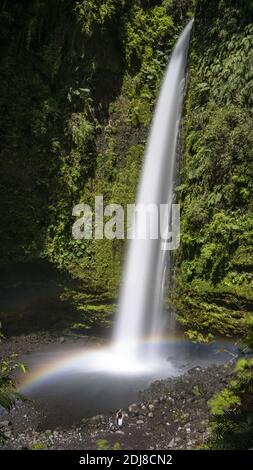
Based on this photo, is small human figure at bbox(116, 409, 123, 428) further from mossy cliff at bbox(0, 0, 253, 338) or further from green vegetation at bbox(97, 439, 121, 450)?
mossy cliff at bbox(0, 0, 253, 338)

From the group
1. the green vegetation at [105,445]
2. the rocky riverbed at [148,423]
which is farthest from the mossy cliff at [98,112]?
the green vegetation at [105,445]

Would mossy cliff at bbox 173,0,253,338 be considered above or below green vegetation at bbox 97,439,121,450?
above

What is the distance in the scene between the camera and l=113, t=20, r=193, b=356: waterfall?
11297mm

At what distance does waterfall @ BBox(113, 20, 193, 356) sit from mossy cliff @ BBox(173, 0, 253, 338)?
621 millimetres

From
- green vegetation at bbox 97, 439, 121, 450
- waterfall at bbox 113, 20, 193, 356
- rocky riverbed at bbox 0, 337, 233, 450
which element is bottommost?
green vegetation at bbox 97, 439, 121, 450

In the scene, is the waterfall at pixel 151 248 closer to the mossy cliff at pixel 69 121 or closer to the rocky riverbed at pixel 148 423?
the mossy cliff at pixel 69 121

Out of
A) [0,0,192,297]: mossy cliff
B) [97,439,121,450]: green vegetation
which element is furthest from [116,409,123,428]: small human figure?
[0,0,192,297]: mossy cliff

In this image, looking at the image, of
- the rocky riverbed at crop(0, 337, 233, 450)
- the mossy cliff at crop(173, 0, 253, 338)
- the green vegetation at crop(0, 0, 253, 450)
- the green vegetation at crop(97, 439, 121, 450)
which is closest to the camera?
the green vegetation at crop(97, 439, 121, 450)

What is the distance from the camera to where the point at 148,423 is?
7695 millimetres

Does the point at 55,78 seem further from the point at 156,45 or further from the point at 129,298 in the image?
the point at 129,298

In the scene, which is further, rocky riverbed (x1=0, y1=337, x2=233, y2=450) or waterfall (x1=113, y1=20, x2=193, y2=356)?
waterfall (x1=113, y1=20, x2=193, y2=356)

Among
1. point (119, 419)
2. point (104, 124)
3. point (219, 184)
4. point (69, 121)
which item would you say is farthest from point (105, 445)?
point (104, 124)

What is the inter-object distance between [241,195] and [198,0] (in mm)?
6093

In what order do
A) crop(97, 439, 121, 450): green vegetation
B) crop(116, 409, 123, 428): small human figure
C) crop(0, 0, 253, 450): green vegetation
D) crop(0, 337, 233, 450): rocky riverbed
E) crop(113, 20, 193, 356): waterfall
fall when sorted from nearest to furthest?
→ crop(97, 439, 121, 450): green vegetation, crop(0, 337, 233, 450): rocky riverbed, crop(116, 409, 123, 428): small human figure, crop(0, 0, 253, 450): green vegetation, crop(113, 20, 193, 356): waterfall
